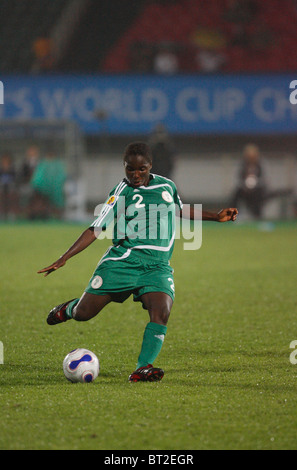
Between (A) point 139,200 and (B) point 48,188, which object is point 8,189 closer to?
(B) point 48,188

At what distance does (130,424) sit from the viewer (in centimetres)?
371

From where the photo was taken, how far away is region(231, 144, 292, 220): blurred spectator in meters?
18.3

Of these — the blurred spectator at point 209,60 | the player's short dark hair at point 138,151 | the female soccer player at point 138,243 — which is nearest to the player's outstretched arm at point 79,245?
the female soccer player at point 138,243

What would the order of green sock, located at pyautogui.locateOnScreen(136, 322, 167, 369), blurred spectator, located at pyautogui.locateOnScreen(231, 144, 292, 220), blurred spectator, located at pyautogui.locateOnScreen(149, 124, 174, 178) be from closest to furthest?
green sock, located at pyautogui.locateOnScreen(136, 322, 167, 369) < blurred spectator, located at pyautogui.locateOnScreen(231, 144, 292, 220) < blurred spectator, located at pyautogui.locateOnScreen(149, 124, 174, 178)

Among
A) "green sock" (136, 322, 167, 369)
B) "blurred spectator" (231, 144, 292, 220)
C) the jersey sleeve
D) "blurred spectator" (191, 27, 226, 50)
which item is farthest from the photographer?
"blurred spectator" (191, 27, 226, 50)

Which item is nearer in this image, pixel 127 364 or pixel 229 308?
pixel 127 364

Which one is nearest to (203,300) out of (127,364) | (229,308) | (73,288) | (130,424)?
(229,308)

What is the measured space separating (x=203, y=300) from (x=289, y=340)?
2.16 meters

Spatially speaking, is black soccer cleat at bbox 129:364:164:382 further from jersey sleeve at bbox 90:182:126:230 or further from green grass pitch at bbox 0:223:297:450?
jersey sleeve at bbox 90:182:126:230

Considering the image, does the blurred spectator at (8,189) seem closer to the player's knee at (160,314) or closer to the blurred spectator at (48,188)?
the blurred spectator at (48,188)

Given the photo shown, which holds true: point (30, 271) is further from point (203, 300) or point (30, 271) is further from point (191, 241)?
point (191, 241)

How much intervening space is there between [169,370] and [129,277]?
67 cm

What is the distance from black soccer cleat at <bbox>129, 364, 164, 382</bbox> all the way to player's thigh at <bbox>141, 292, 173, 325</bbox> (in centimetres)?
33

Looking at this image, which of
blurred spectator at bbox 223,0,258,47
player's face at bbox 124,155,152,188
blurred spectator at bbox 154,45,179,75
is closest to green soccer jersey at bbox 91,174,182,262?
player's face at bbox 124,155,152,188
